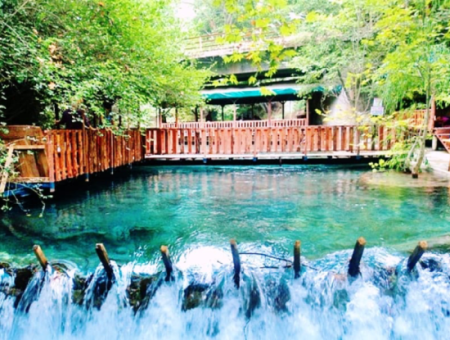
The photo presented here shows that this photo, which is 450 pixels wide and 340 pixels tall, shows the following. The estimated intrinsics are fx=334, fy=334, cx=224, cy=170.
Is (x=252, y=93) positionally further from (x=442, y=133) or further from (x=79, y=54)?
(x=79, y=54)

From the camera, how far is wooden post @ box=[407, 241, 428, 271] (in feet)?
12.0

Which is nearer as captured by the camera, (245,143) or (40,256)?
(40,256)

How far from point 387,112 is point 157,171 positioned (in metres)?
8.67

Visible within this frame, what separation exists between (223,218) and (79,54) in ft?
13.7

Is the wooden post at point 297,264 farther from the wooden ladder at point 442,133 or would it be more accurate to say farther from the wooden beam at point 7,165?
the wooden ladder at point 442,133

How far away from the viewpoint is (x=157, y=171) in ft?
40.1

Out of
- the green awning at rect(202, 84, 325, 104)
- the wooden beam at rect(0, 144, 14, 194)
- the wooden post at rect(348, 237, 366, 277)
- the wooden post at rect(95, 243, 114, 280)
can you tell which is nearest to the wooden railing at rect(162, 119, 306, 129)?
the green awning at rect(202, 84, 325, 104)

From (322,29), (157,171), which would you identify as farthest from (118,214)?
(322,29)

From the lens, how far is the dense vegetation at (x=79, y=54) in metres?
5.47

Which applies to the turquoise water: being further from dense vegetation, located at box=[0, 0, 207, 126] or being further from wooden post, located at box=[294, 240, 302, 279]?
dense vegetation, located at box=[0, 0, 207, 126]

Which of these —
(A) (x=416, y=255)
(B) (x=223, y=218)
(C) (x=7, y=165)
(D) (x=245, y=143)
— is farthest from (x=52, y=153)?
(D) (x=245, y=143)

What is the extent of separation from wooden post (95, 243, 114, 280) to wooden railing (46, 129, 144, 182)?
384 cm

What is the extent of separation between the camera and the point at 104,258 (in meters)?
3.92

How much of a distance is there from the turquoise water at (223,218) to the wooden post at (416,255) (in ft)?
1.87
